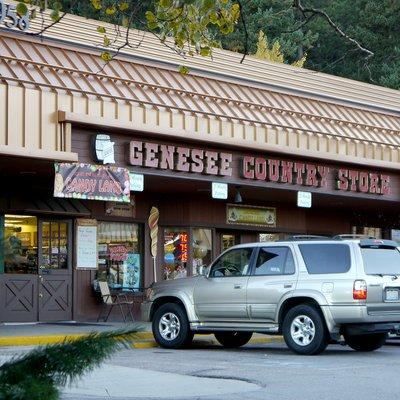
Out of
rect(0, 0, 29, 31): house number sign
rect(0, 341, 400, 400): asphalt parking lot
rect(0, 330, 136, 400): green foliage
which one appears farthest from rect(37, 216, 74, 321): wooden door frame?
rect(0, 330, 136, 400): green foliage

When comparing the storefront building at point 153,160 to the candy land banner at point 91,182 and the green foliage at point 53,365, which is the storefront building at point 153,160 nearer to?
the candy land banner at point 91,182

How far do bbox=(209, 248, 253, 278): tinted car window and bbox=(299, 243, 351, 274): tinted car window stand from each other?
1.10 m

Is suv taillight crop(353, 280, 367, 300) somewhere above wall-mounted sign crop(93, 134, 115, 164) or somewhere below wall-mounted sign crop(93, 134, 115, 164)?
below

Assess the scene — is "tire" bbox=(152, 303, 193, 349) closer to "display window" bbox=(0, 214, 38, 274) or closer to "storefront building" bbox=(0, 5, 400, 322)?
"storefront building" bbox=(0, 5, 400, 322)

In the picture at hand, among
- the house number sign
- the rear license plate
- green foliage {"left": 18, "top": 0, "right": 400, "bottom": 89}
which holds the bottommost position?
the rear license plate

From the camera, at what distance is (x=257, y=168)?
21188mm

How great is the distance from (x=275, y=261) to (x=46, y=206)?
703 cm

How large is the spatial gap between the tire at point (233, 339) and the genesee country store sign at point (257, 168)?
401 centimetres

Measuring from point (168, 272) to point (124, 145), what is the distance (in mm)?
5509

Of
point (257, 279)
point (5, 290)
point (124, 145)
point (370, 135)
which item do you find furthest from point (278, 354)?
point (370, 135)

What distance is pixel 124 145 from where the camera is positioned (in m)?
18.8

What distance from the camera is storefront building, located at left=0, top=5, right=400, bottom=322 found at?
1798 centimetres

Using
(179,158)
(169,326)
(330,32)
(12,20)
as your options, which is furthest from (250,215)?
(330,32)

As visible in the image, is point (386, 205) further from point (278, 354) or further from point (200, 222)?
point (278, 354)
